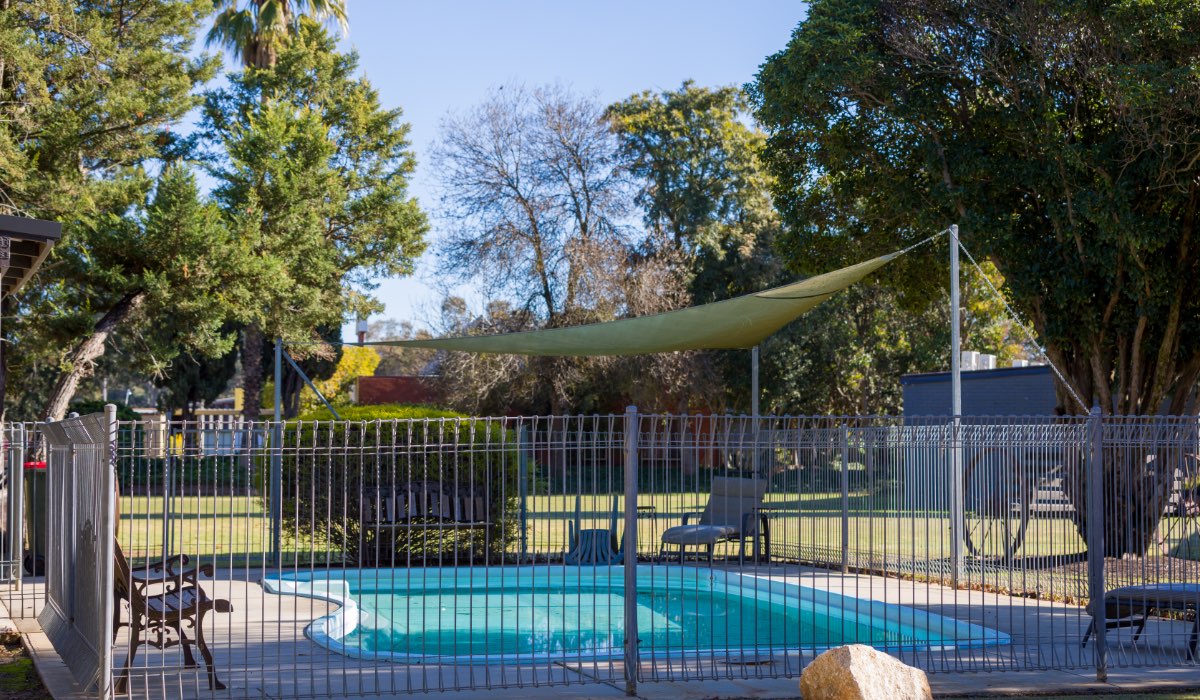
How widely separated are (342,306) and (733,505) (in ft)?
38.7

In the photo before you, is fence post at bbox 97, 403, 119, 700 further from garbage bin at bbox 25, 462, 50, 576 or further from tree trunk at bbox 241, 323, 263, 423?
tree trunk at bbox 241, 323, 263, 423

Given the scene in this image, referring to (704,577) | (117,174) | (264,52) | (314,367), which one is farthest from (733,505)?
(314,367)

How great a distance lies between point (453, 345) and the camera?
12.9 meters

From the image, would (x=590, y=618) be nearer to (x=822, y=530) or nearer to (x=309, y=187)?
(x=822, y=530)

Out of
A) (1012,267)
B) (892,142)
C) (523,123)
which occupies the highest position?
(523,123)

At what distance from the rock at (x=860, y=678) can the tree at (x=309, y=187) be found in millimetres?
13120

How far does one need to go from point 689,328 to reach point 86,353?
8.40 m

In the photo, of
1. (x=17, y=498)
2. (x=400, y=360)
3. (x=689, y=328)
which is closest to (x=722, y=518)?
(x=689, y=328)

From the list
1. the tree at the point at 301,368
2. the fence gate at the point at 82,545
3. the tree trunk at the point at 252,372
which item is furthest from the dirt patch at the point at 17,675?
the tree at the point at 301,368

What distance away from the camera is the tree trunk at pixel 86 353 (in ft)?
49.8

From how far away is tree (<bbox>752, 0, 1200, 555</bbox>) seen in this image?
36.8 feet

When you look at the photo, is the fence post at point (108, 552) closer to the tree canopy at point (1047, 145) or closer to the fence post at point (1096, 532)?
the fence post at point (1096, 532)

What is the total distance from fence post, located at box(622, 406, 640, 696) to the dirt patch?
3045 millimetres

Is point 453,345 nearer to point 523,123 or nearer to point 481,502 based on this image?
point 481,502
